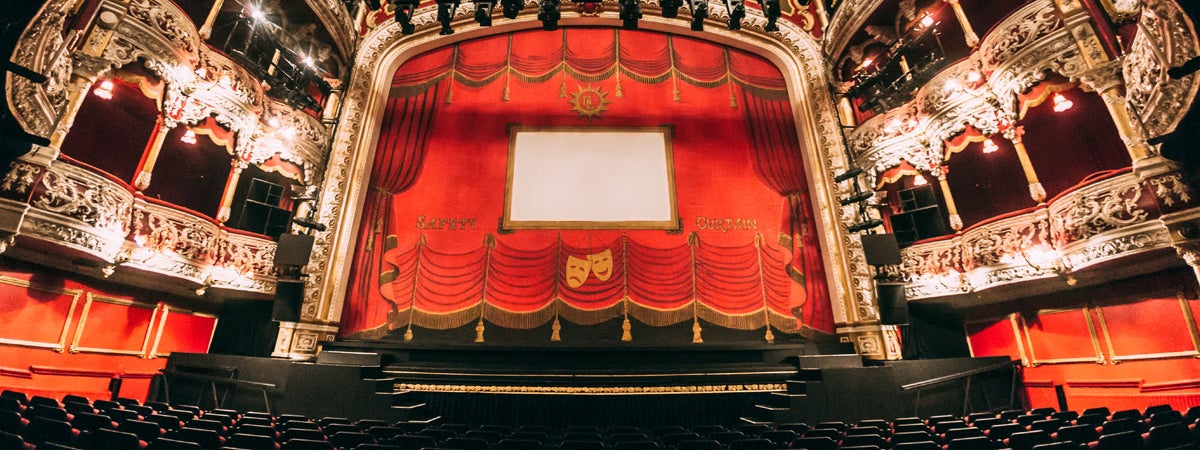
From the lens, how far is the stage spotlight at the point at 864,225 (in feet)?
24.6

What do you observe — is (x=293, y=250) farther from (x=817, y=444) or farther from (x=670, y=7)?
(x=817, y=444)

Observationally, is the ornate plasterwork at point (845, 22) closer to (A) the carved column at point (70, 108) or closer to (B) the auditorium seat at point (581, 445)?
(B) the auditorium seat at point (581, 445)

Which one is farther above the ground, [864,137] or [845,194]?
[864,137]

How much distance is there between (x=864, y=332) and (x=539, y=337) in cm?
547

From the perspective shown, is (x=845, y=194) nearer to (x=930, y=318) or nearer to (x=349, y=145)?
(x=930, y=318)

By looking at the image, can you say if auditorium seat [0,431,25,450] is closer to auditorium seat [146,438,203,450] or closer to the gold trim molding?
auditorium seat [146,438,203,450]

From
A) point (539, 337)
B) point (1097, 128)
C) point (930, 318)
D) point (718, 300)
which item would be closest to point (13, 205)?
point (539, 337)


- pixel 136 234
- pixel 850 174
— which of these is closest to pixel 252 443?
pixel 136 234

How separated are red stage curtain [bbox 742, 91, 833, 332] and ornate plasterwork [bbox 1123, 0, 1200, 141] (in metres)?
4.38

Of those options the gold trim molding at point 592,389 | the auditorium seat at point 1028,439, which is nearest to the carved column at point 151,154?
the gold trim molding at point 592,389

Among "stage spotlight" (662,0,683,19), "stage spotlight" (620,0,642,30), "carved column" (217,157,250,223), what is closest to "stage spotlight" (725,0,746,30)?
"stage spotlight" (662,0,683,19)

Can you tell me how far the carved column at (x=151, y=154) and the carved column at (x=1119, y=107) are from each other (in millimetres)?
12789

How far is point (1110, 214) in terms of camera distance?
18.1 feet

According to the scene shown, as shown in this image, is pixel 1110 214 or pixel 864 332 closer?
pixel 1110 214
